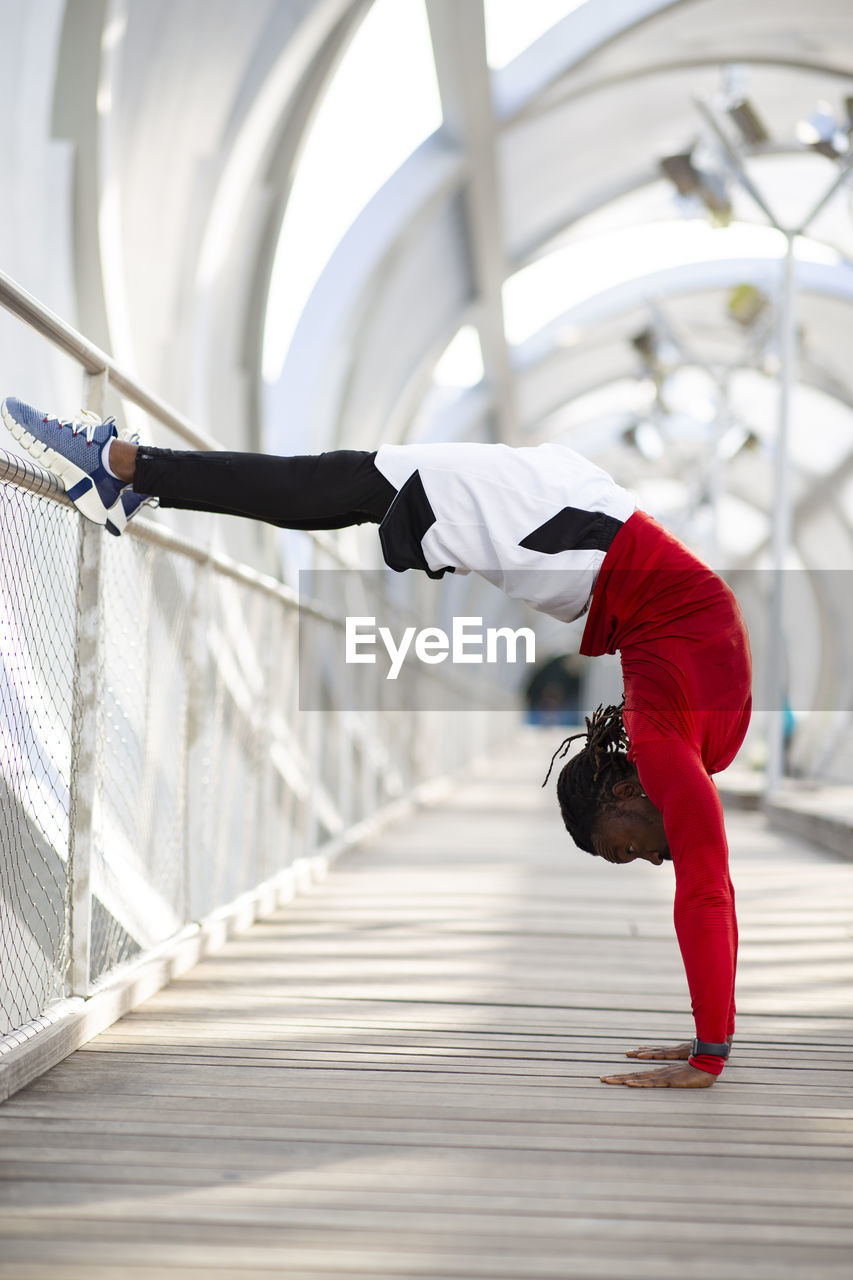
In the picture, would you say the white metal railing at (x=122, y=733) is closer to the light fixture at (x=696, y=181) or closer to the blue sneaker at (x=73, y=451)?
the blue sneaker at (x=73, y=451)

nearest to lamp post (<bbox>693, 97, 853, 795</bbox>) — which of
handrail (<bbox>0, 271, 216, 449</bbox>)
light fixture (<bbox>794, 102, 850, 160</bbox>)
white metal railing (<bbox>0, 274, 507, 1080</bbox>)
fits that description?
light fixture (<bbox>794, 102, 850, 160</bbox>)

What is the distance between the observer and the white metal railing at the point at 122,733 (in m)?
2.83

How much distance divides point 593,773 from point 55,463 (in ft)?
4.41

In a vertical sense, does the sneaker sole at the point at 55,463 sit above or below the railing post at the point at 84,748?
above

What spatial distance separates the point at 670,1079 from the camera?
8.43 feet

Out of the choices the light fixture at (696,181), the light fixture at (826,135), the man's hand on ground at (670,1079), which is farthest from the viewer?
the light fixture at (696,181)

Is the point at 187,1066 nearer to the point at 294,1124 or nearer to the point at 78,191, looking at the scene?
the point at 294,1124

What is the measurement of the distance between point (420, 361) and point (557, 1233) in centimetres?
1440

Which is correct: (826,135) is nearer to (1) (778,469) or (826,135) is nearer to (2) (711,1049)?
(1) (778,469)

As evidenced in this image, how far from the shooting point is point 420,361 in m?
15.6

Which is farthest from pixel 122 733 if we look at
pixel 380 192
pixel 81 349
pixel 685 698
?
pixel 380 192

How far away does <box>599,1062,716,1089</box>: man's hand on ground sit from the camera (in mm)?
2570

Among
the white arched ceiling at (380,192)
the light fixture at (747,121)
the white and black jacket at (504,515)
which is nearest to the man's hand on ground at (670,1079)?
the white and black jacket at (504,515)

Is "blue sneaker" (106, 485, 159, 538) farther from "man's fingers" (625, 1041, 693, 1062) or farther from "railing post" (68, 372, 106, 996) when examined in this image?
"man's fingers" (625, 1041, 693, 1062)
